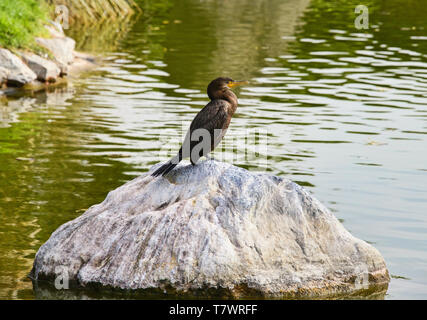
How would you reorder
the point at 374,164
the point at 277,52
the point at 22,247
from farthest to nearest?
1. the point at 277,52
2. the point at 374,164
3. the point at 22,247

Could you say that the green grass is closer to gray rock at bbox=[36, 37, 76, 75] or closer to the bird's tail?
gray rock at bbox=[36, 37, 76, 75]

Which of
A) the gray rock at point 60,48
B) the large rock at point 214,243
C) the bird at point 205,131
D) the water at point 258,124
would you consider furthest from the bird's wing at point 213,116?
the gray rock at point 60,48

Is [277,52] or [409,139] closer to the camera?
[409,139]

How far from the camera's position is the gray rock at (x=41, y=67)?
20.0m

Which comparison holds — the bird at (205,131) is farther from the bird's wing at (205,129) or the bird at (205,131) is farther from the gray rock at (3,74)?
the gray rock at (3,74)

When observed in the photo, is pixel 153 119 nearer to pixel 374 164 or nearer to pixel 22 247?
pixel 374 164

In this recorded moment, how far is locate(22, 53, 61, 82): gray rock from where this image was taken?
65.7ft

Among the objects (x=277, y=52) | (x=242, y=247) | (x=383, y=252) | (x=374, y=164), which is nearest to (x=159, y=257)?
(x=242, y=247)

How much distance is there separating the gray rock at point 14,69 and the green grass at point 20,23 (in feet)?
2.00

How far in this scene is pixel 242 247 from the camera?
8609mm

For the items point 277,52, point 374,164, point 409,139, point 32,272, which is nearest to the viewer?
point 32,272

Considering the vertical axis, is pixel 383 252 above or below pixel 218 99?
below

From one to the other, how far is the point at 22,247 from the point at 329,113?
9.04 metres

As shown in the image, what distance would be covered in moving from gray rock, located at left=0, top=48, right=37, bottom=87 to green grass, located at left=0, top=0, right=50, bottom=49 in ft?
2.00
